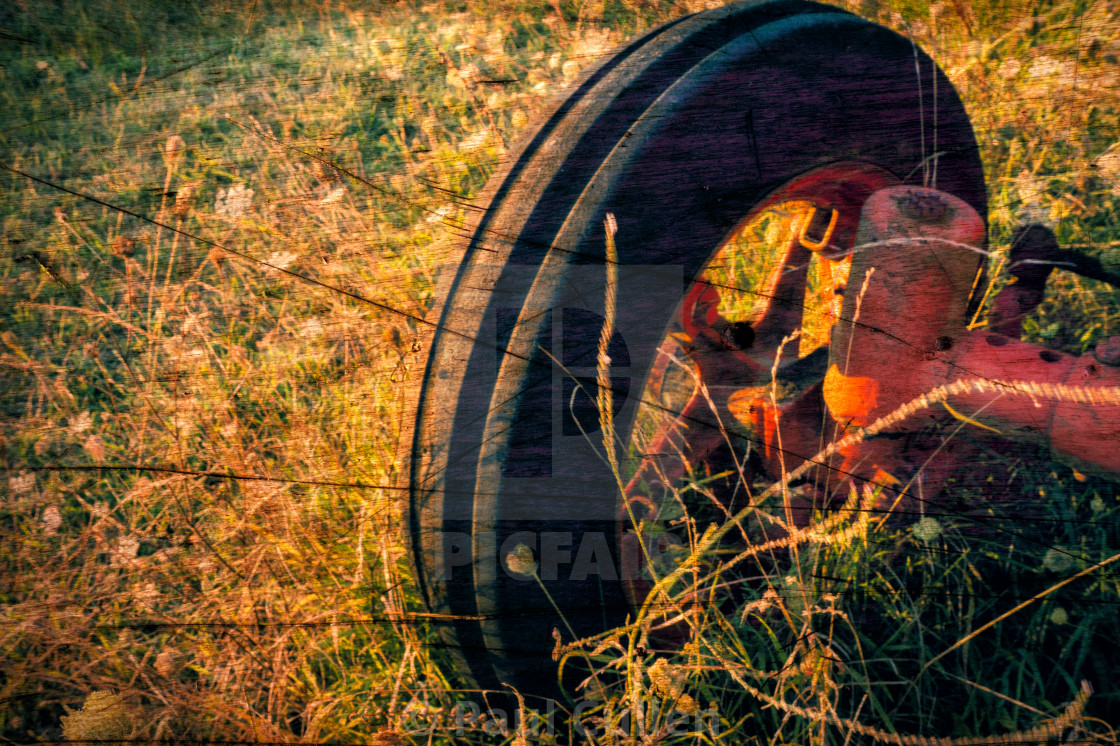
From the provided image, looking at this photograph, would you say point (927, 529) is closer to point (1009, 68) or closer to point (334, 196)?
point (1009, 68)

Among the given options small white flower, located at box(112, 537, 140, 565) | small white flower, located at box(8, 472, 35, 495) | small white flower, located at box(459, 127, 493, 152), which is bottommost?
small white flower, located at box(112, 537, 140, 565)

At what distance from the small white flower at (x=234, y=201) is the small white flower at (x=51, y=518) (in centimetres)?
80

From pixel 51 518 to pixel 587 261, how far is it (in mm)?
1391

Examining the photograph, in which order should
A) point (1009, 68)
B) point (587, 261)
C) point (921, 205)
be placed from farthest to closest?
point (1009, 68) < point (921, 205) < point (587, 261)

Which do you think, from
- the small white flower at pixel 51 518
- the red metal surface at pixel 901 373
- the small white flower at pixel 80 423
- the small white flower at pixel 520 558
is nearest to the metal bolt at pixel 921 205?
the red metal surface at pixel 901 373

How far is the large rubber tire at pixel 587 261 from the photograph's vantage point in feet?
3.56

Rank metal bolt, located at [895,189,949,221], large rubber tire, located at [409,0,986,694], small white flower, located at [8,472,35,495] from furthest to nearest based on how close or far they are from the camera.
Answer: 1. small white flower, located at [8,472,35,495]
2. metal bolt, located at [895,189,949,221]
3. large rubber tire, located at [409,0,986,694]

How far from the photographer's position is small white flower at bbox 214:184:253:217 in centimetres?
127

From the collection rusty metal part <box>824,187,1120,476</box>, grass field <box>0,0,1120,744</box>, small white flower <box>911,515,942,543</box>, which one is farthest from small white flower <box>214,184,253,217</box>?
small white flower <box>911,515,942,543</box>

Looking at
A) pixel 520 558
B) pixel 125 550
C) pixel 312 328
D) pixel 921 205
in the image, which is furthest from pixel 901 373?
pixel 125 550

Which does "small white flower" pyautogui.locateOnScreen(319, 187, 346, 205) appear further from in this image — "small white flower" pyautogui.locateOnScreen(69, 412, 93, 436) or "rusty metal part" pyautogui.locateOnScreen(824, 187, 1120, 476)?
"rusty metal part" pyautogui.locateOnScreen(824, 187, 1120, 476)

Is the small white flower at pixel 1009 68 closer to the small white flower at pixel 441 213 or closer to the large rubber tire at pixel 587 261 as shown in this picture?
the large rubber tire at pixel 587 261

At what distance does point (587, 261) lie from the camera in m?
1.09

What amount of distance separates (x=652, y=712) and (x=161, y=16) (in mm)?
1869
